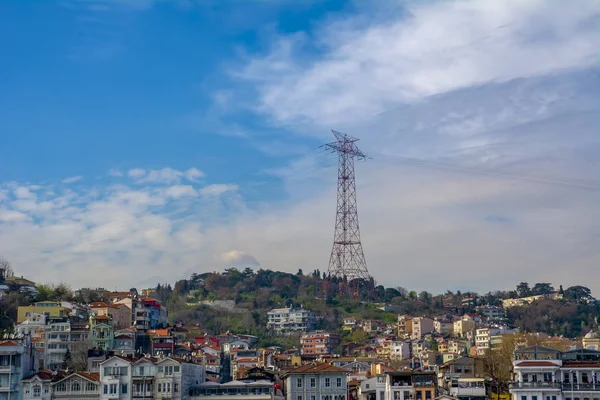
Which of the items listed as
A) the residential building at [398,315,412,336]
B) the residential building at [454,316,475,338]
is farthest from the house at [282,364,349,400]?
the residential building at [398,315,412,336]

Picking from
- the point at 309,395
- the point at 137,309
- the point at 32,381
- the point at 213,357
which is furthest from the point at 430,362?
the point at 32,381

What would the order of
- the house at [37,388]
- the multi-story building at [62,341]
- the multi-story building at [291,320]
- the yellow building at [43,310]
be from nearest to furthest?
the house at [37,388]
the multi-story building at [62,341]
the yellow building at [43,310]
the multi-story building at [291,320]

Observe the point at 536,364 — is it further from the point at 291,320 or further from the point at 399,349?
the point at 291,320

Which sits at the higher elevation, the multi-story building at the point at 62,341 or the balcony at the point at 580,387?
the multi-story building at the point at 62,341

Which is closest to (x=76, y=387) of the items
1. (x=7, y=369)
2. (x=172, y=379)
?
(x=7, y=369)

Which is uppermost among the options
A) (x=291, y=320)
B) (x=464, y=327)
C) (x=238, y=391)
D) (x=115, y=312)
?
(x=291, y=320)

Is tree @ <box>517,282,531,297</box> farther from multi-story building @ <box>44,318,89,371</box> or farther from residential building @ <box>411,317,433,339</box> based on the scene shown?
multi-story building @ <box>44,318,89,371</box>

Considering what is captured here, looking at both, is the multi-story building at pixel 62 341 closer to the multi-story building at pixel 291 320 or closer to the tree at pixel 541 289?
the multi-story building at pixel 291 320

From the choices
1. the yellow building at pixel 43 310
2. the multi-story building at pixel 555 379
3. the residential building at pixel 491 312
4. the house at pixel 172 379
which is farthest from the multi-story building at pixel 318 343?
the multi-story building at pixel 555 379
